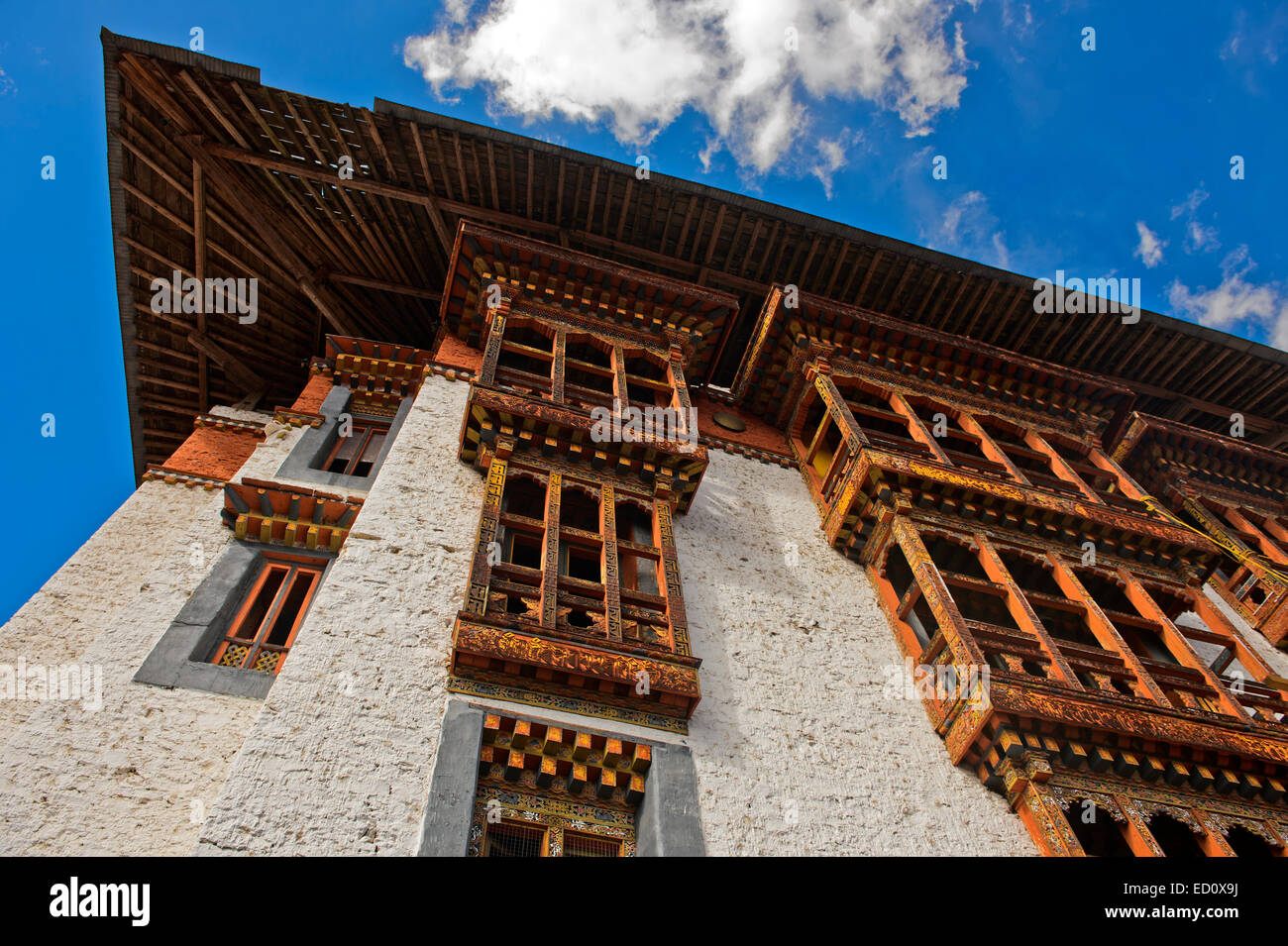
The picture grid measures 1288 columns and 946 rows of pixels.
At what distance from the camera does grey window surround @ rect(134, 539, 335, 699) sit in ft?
24.3

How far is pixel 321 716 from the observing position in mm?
6496

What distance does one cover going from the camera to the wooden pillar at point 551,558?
25.7ft

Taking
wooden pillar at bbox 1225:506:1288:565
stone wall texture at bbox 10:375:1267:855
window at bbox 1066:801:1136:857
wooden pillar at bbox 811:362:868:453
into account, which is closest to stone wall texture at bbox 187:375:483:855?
stone wall texture at bbox 10:375:1267:855

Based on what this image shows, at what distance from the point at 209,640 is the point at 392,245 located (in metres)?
9.85

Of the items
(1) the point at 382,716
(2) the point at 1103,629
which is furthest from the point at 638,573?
(2) the point at 1103,629

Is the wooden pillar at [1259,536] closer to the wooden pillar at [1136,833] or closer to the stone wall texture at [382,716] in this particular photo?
the stone wall texture at [382,716]

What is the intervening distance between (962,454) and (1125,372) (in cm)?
685

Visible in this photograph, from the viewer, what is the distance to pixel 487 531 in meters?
8.54

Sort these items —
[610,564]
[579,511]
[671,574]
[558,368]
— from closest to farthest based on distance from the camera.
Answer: [610,564]
[671,574]
[579,511]
[558,368]

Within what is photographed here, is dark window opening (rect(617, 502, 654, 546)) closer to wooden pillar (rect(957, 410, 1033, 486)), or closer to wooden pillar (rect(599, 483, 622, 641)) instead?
wooden pillar (rect(599, 483, 622, 641))

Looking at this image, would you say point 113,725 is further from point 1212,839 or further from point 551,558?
point 1212,839

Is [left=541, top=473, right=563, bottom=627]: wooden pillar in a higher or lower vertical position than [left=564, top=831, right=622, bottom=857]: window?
higher

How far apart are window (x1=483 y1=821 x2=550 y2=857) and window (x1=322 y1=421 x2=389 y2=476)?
258 inches
